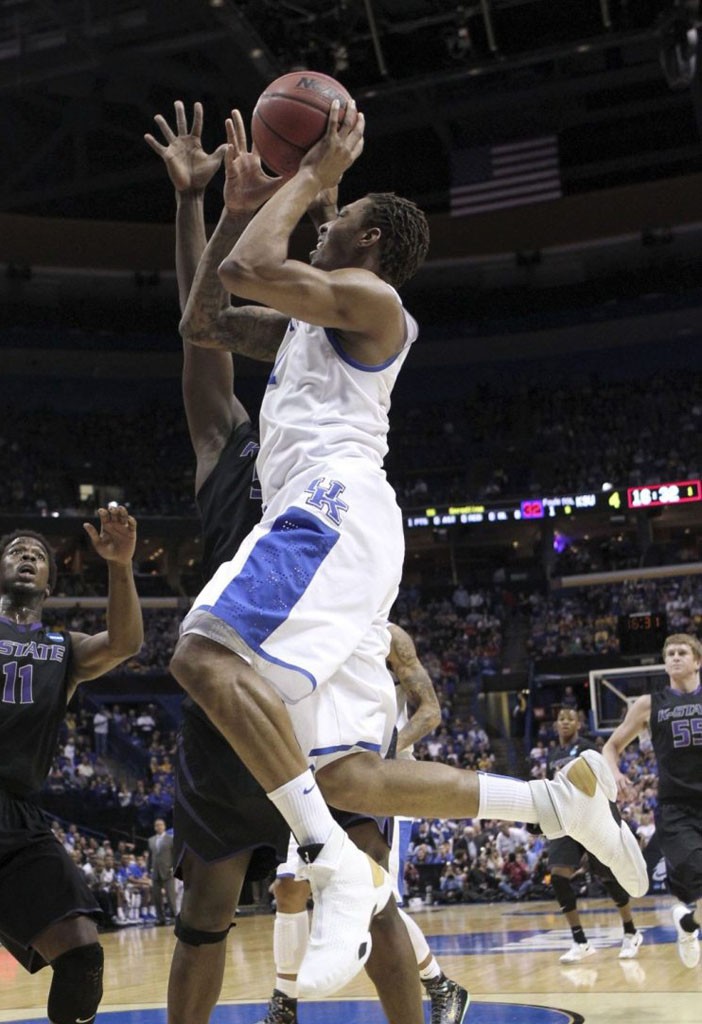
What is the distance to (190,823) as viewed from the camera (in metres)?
3.84

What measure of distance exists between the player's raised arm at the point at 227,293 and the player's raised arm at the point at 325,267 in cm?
35

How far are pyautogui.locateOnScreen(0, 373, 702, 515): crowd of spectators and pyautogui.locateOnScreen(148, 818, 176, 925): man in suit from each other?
16.5 meters

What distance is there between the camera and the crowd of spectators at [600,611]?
29016mm

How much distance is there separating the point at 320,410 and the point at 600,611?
2845cm

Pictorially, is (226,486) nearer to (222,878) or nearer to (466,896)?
(222,878)

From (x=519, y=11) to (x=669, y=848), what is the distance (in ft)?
49.9

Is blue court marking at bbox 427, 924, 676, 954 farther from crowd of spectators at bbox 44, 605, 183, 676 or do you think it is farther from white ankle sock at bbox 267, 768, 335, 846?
crowd of spectators at bbox 44, 605, 183, 676

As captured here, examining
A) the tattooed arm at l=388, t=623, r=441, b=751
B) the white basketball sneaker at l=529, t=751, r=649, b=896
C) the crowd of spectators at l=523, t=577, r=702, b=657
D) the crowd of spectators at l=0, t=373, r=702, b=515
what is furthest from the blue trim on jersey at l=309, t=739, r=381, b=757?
the crowd of spectators at l=0, t=373, r=702, b=515

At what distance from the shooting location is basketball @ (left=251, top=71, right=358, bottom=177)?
4031 mm

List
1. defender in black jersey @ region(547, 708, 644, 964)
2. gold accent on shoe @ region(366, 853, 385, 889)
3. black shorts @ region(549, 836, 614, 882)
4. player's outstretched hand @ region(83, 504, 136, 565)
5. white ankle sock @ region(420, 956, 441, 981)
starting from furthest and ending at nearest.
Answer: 1. black shorts @ region(549, 836, 614, 882)
2. defender in black jersey @ region(547, 708, 644, 964)
3. white ankle sock @ region(420, 956, 441, 981)
4. player's outstretched hand @ region(83, 504, 136, 565)
5. gold accent on shoe @ region(366, 853, 385, 889)

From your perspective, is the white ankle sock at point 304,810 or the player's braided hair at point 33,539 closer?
the white ankle sock at point 304,810

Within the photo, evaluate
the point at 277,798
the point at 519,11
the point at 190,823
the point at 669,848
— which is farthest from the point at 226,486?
the point at 519,11

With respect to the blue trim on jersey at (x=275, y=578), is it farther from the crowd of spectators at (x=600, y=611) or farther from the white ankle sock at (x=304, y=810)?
the crowd of spectators at (x=600, y=611)

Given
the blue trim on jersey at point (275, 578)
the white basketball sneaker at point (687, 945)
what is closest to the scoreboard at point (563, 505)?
the white basketball sneaker at point (687, 945)
